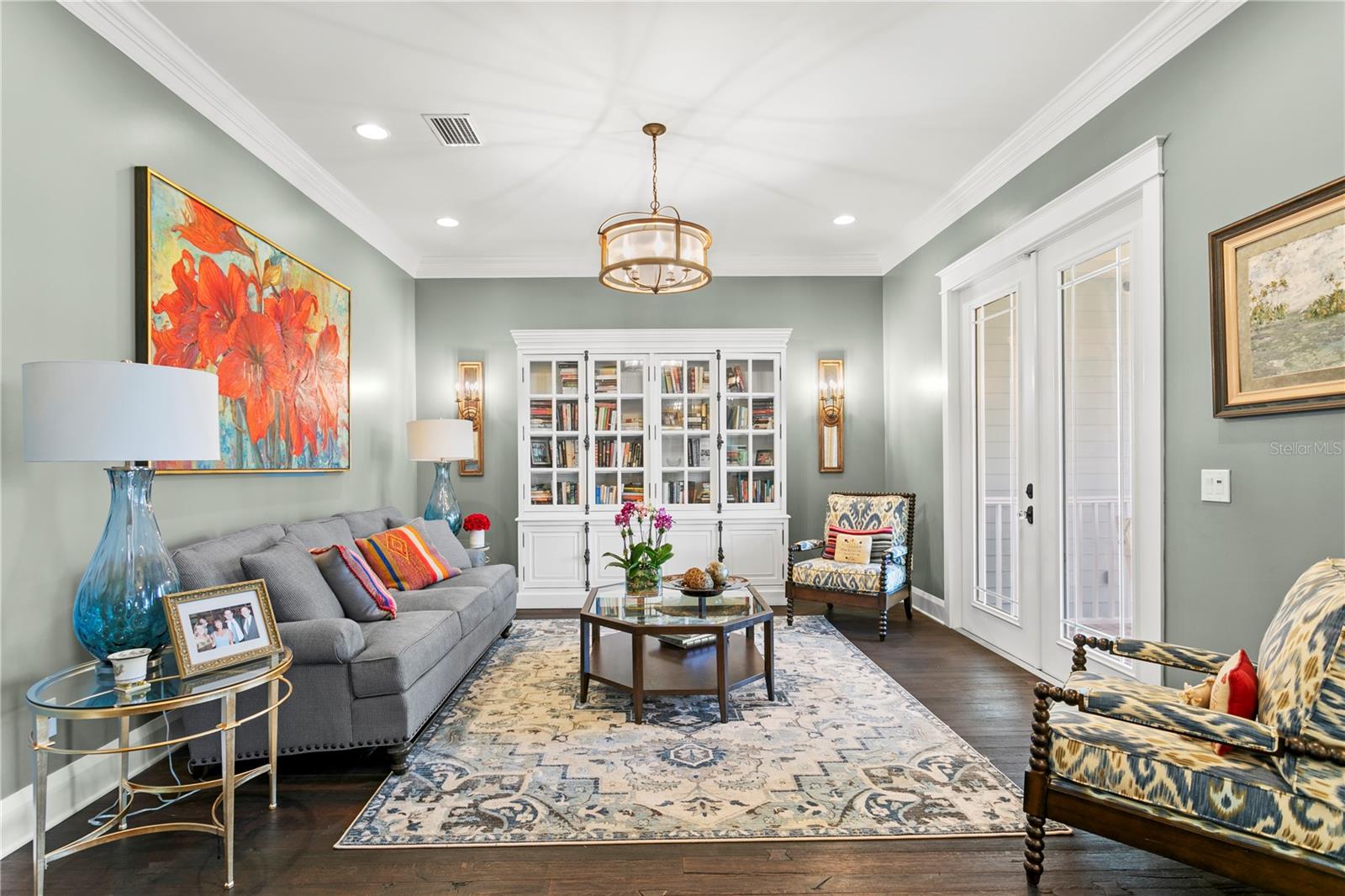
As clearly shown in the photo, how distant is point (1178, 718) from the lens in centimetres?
170

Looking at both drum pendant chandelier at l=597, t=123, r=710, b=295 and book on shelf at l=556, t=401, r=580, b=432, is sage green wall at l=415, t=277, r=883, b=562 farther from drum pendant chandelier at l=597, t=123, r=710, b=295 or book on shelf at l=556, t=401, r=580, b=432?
drum pendant chandelier at l=597, t=123, r=710, b=295

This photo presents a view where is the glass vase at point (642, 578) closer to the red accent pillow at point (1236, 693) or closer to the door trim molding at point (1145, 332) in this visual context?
the door trim molding at point (1145, 332)

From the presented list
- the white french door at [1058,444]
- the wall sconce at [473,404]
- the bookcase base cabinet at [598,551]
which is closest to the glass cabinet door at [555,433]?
the bookcase base cabinet at [598,551]

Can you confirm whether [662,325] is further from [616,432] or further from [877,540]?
[877,540]

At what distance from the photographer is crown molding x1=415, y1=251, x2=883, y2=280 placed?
5.69m

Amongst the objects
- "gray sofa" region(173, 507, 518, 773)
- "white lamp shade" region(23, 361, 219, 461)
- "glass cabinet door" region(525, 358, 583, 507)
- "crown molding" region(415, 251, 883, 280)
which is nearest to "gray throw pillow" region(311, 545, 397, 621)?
"gray sofa" region(173, 507, 518, 773)

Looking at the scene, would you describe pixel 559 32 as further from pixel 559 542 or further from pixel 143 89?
pixel 559 542

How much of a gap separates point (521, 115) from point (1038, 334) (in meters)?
2.92

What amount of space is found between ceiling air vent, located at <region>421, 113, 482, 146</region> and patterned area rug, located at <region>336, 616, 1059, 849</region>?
9.32 feet

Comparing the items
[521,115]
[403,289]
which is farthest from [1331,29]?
[403,289]

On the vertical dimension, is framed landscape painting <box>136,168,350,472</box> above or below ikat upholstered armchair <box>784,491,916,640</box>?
above

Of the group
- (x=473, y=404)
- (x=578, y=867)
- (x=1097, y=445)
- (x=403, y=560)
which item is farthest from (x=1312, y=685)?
(x=473, y=404)

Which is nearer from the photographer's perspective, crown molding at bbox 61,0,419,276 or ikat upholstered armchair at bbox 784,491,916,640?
crown molding at bbox 61,0,419,276

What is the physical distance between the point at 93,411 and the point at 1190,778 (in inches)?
118
